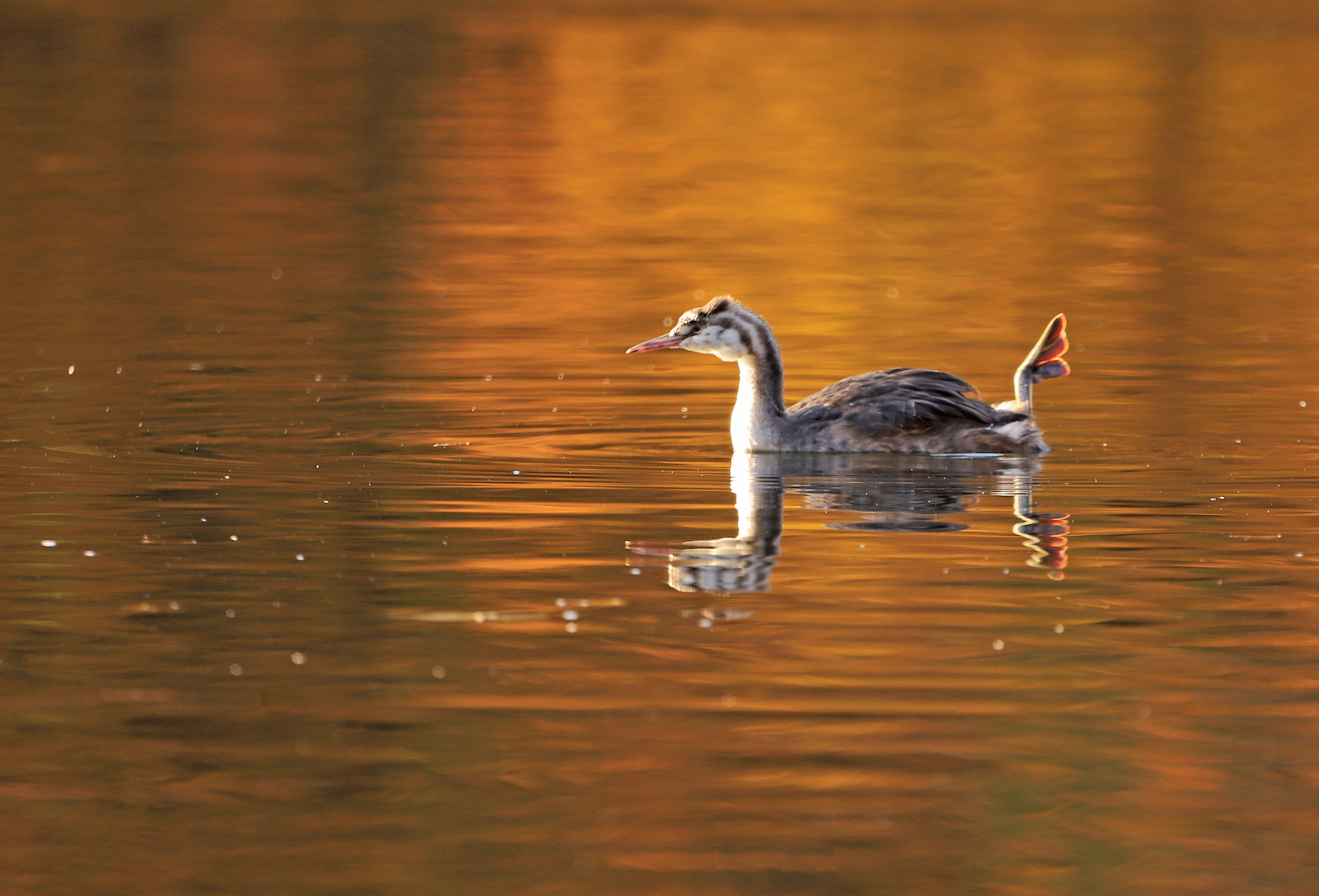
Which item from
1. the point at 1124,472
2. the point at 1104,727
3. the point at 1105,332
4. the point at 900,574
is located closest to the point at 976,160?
the point at 1105,332

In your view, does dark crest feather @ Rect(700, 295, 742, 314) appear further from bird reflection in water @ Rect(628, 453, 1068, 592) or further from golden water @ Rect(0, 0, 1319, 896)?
bird reflection in water @ Rect(628, 453, 1068, 592)

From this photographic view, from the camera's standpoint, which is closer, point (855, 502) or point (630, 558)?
point (630, 558)

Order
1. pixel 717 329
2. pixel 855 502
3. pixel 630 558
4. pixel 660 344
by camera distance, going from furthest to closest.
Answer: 1. pixel 717 329
2. pixel 660 344
3. pixel 855 502
4. pixel 630 558

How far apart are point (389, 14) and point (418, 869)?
51.1 metres

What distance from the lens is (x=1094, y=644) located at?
305 inches

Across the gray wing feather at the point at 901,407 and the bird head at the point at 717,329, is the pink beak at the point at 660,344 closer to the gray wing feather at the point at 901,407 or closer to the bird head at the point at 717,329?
the bird head at the point at 717,329

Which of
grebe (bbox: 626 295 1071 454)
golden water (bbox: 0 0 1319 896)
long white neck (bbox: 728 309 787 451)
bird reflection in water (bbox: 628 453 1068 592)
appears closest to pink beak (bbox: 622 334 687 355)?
grebe (bbox: 626 295 1071 454)

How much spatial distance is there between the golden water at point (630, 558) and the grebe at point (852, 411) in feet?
0.68

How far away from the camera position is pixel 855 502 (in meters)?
10.7

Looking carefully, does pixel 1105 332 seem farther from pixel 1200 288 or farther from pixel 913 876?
pixel 913 876

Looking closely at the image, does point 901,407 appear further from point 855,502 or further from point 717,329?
point 855,502

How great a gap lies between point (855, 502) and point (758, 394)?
1.54 metres

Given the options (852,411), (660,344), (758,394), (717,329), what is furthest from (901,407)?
(660,344)

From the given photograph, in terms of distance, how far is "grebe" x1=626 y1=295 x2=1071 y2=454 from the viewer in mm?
11859
